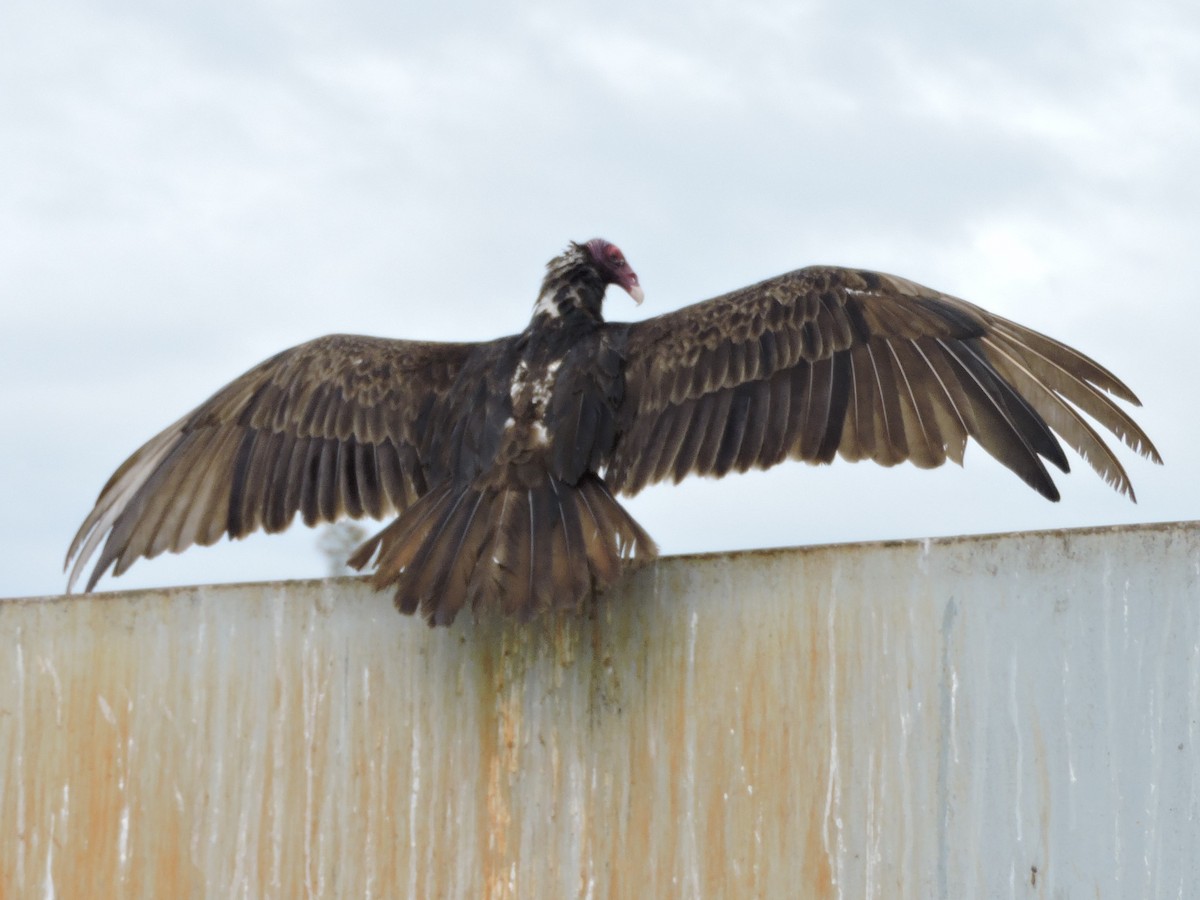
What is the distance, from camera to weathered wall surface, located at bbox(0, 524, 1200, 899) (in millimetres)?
2516

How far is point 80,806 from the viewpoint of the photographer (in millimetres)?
3369

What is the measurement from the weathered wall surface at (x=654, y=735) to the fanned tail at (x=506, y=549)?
8cm

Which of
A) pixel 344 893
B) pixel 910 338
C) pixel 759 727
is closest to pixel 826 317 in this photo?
pixel 910 338

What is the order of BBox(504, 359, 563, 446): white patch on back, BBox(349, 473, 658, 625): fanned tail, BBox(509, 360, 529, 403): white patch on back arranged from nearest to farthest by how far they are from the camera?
BBox(349, 473, 658, 625): fanned tail < BBox(504, 359, 563, 446): white patch on back < BBox(509, 360, 529, 403): white patch on back

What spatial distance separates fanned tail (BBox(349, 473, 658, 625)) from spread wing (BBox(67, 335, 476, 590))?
33.4 inches

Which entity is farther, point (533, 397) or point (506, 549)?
point (533, 397)

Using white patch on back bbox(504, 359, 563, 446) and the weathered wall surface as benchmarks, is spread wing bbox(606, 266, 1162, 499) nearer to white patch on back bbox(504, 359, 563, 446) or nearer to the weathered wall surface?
white patch on back bbox(504, 359, 563, 446)

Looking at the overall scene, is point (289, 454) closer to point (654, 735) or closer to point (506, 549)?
point (506, 549)

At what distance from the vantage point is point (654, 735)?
288 cm

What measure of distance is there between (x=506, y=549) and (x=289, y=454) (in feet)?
4.86

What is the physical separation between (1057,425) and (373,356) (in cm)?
192

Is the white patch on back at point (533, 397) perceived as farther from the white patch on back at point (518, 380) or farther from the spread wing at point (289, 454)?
the spread wing at point (289, 454)

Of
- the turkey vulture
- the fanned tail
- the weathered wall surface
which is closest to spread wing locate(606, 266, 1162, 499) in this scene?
the turkey vulture

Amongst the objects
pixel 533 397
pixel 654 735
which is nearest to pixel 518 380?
pixel 533 397
